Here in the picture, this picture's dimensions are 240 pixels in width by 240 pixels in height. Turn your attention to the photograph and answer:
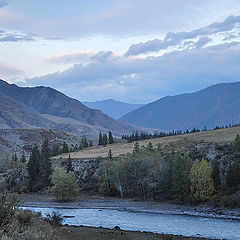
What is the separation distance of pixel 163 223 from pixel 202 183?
21.3 metres

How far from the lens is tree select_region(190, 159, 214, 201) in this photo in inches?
2891

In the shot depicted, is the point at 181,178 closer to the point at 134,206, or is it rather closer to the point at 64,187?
the point at 134,206

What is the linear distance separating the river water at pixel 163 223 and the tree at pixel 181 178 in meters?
13.4

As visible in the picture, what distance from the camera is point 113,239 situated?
32.4 metres

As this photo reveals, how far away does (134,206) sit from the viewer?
78.2 metres

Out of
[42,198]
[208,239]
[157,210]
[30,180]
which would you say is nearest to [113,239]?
[208,239]

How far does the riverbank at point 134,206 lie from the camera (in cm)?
6488

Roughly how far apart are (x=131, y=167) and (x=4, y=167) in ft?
230

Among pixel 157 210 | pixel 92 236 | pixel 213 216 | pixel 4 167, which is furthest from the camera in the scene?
pixel 4 167

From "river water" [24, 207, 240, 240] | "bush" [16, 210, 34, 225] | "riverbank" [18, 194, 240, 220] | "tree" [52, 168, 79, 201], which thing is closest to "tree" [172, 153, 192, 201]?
"riverbank" [18, 194, 240, 220]

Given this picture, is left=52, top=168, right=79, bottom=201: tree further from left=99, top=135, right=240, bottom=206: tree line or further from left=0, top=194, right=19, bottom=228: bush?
left=0, top=194, right=19, bottom=228: bush

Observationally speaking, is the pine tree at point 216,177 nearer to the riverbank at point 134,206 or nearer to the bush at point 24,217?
the riverbank at point 134,206

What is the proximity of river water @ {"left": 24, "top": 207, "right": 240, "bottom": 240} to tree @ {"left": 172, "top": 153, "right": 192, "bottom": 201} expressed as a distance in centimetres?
1342

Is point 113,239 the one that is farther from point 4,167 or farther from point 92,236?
point 4,167
